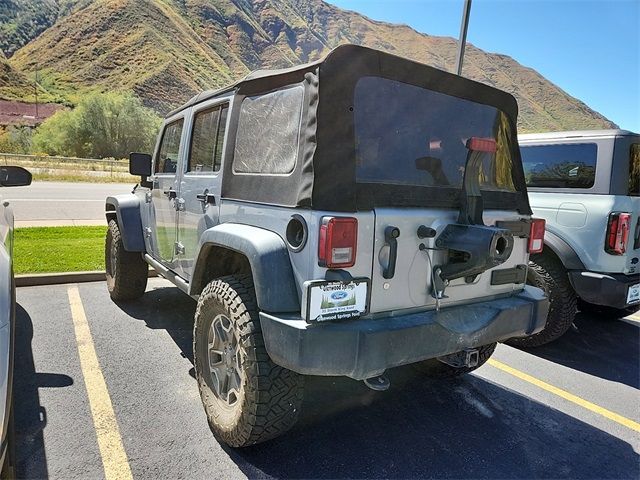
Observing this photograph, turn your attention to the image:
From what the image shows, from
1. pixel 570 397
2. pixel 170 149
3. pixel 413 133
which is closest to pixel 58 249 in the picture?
pixel 170 149

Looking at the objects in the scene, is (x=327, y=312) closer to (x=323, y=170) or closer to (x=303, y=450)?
(x=323, y=170)

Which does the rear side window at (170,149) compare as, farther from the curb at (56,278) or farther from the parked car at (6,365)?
the curb at (56,278)

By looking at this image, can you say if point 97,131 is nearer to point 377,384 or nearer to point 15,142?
point 15,142

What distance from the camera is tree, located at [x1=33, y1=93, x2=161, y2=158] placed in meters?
45.2

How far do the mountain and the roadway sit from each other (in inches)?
1622

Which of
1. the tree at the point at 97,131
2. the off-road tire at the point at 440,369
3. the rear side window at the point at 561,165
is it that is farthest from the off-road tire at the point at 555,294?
the tree at the point at 97,131

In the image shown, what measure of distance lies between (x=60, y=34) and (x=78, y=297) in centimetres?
12079

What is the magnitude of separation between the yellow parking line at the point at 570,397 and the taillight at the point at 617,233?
138cm

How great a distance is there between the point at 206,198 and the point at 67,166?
30629 mm

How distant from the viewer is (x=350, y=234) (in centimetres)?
205

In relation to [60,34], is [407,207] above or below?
below

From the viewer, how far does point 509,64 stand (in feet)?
423

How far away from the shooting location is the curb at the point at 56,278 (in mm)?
5371

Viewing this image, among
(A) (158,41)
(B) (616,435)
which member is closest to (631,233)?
(B) (616,435)
